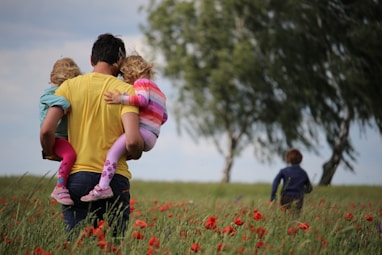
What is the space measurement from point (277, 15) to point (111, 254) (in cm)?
2136

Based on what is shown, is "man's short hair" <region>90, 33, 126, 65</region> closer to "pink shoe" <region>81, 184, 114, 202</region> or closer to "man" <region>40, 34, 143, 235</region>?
"man" <region>40, 34, 143, 235</region>

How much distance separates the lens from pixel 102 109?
416 centimetres

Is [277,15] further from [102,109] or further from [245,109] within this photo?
[102,109]

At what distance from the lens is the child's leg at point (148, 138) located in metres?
4.23

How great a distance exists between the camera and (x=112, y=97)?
13.5ft

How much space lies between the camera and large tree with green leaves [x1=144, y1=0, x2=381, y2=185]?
20.1m

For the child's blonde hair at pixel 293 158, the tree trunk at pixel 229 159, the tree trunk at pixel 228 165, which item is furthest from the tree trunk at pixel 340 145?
the child's blonde hair at pixel 293 158

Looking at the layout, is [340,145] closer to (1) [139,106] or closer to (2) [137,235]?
(1) [139,106]

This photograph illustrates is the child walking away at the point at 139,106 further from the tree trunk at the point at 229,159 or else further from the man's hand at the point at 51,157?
the tree trunk at the point at 229,159

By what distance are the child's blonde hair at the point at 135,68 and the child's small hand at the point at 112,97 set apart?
287mm

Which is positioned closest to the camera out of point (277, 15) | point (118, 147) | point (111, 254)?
point (111, 254)

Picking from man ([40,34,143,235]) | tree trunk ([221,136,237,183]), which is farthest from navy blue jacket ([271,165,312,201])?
tree trunk ([221,136,237,183])

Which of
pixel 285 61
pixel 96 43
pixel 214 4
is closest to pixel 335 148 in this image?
pixel 285 61

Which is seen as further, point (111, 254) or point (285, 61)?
point (285, 61)
